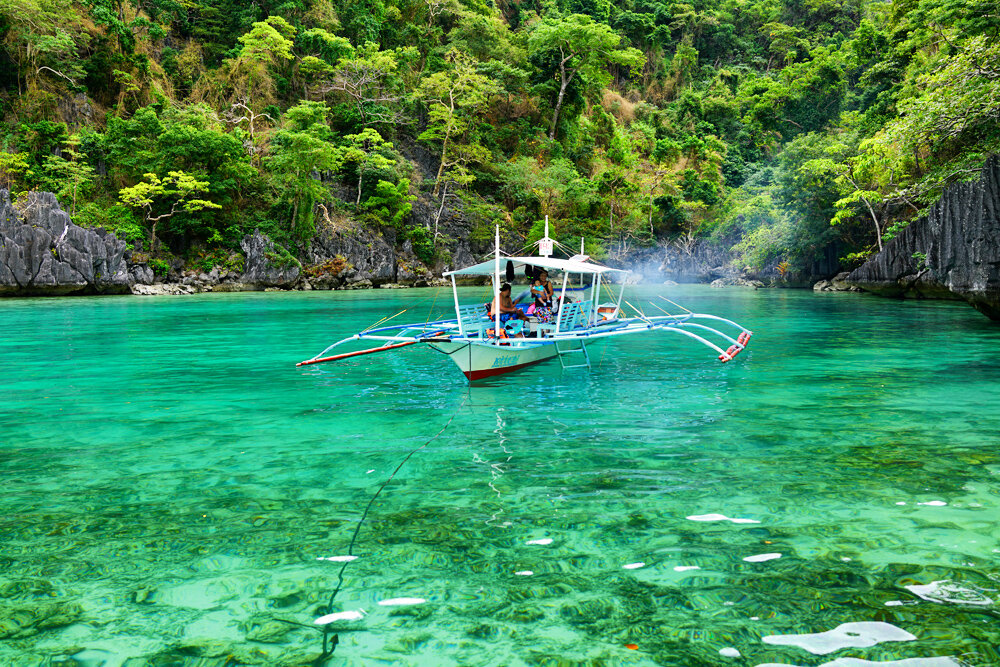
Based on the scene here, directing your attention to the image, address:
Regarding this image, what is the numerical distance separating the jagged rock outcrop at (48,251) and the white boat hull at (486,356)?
3016cm

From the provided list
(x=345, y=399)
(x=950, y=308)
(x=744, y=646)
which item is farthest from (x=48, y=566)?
(x=950, y=308)

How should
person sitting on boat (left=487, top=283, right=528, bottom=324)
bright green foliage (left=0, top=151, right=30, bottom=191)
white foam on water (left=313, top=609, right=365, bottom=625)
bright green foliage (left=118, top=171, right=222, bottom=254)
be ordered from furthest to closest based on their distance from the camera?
bright green foliage (left=118, top=171, right=222, bottom=254), bright green foliage (left=0, top=151, right=30, bottom=191), person sitting on boat (left=487, top=283, right=528, bottom=324), white foam on water (left=313, top=609, right=365, bottom=625)

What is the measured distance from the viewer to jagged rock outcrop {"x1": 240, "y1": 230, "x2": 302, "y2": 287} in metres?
39.4

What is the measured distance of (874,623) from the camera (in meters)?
3.35

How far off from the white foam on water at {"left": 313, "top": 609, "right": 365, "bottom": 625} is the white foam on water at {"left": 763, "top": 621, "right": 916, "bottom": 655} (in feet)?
6.90

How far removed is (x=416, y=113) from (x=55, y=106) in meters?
23.3

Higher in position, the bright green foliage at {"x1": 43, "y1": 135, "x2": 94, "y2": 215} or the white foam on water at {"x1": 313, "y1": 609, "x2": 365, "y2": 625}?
the bright green foliage at {"x1": 43, "y1": 135, "x2": 94, "y2": 215}

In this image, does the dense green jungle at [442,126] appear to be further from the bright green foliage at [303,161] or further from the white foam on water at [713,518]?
the white foam on water at [713,518]

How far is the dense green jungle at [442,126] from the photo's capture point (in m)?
35.8

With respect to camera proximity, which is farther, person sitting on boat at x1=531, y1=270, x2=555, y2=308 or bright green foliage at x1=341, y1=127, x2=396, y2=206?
bright green foliage at x1=341, y1=127, x2=396, y2=206

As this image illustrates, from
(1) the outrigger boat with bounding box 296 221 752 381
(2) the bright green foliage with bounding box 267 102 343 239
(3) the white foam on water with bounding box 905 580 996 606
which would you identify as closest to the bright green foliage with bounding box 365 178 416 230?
(2) the bright green foliage with bounding box 267 102 343 239

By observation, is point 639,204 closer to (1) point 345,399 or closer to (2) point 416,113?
(2) point 416,113

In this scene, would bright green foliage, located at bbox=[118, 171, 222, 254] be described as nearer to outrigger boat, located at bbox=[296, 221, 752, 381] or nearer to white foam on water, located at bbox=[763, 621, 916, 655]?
outrigger boat, located at bbox=[296, 221, 752, 381]

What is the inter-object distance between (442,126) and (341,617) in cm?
4764
